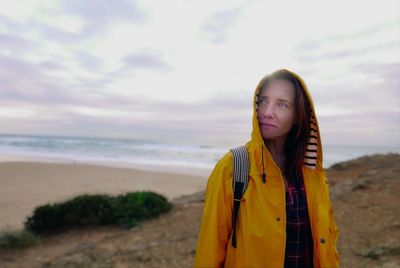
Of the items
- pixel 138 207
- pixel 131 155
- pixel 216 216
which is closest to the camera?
pixel 216 216

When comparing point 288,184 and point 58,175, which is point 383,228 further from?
point 58,175

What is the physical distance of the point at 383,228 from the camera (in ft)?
17.7

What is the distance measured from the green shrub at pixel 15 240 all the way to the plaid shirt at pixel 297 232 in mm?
5377

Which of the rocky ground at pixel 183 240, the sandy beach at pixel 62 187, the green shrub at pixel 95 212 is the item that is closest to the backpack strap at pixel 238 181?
the rocky ground at pixel 183 240

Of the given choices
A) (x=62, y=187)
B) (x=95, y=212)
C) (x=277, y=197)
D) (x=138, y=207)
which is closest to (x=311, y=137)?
(x=277, y=197)

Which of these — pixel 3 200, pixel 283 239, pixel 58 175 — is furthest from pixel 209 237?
pixel 58 175

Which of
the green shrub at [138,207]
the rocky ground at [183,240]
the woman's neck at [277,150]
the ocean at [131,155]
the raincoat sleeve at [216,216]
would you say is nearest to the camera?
the raincoat sleeve at [216,216]

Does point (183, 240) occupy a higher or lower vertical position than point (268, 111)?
lower

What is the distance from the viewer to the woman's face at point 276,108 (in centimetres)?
192

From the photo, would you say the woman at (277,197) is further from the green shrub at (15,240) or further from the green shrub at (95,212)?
the green shrub at (95,212)

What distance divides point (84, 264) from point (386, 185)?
6.45 meters

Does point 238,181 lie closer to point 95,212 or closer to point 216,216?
point 216,216

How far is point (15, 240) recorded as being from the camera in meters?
5.77

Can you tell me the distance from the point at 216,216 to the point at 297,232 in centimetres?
49
